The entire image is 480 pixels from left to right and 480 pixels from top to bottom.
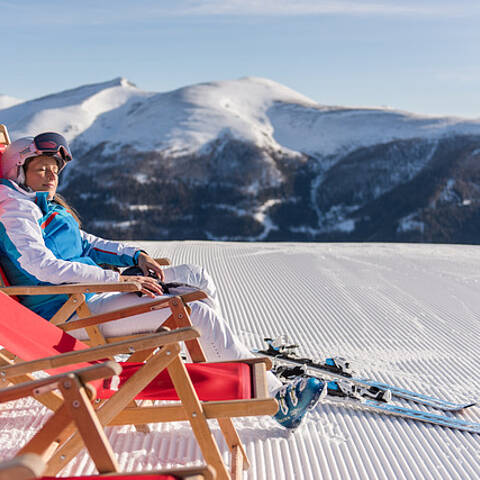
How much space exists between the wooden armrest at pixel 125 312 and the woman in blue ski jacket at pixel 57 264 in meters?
0.08

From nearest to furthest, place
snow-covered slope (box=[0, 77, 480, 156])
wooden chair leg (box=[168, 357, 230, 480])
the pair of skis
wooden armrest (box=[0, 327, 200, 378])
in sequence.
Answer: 1. wooden armrest (box=[0, 327, 200, 378])
2. wooden chair leg (box=[168, 357, 230, 480])
3. the pair of skis
4. snow-covered slope (box=[0, 77, 480, 156])

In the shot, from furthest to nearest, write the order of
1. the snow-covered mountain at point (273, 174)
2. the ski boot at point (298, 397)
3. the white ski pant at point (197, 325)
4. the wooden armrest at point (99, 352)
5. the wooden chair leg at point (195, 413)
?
1. the snow-covered mountain at point (273, 174)
2. the white ski pant at point (197, 325)
3. the ski boot at point (298, 397)
4. the wooden chair leg at point (195, 413)
5. the wooden armrest at point (99, 352)

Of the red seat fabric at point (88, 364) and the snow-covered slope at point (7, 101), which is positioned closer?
the red seat fabric at point (88, 364)

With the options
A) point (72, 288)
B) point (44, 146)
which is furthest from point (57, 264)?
point (44, 146)

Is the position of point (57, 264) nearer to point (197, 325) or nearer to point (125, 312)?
point (125, 312)

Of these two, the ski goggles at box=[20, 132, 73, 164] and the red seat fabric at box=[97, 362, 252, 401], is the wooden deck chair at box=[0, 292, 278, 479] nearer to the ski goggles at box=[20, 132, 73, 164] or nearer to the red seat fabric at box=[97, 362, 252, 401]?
the red seat fabric at box=[97, 362, 252, 401]

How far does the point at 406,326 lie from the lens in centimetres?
480

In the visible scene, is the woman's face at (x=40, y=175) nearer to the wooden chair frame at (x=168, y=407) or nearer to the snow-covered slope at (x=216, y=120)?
the wooden chair frame at (x=168, y=407)

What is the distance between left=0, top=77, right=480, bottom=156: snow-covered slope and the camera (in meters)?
87.4

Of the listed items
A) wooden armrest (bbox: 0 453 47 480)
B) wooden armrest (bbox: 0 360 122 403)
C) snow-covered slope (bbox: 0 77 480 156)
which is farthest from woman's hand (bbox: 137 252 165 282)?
snow-covered slope (bbox: 0 77 480 156)

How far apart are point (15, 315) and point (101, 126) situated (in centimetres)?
10266

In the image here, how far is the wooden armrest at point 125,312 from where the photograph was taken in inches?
89.5

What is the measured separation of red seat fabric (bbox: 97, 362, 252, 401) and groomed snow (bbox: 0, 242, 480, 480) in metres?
0.33

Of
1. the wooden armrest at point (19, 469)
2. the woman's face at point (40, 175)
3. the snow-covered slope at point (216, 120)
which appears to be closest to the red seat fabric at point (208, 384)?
the wooden armrest at point (19, 469)
